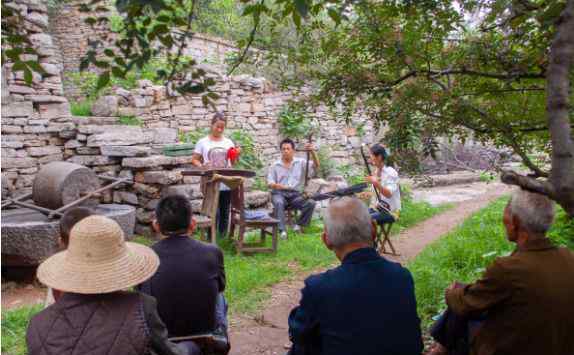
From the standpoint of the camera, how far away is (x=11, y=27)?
2.26 meters

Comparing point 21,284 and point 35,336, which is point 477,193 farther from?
point 35,336

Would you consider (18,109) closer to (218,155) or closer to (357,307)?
(218,155)

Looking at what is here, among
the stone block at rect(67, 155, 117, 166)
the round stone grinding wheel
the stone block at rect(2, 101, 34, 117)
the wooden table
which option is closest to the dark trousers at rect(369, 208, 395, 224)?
the wooden table

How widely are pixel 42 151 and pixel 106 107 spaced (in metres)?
1.55

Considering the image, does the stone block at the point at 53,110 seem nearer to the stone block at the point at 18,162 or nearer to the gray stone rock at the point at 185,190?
the stone block at the point at 18,162

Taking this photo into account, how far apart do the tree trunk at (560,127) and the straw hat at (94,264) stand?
1.48 meters

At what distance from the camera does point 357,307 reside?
206cm

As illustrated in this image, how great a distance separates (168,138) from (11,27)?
6370mm

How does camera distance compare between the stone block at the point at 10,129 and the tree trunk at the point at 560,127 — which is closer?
the tree trunk at the point at 560,127

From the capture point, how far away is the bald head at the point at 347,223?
7.27ft

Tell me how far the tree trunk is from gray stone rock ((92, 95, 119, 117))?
7.90 metres

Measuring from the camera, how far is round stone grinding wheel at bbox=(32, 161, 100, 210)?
5.58 meters

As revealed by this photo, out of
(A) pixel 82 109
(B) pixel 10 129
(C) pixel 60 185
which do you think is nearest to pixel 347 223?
(C) pixel 60 185

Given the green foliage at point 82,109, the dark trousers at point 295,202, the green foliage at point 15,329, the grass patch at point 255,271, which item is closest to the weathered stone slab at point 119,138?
the green foliage at point 82,109
